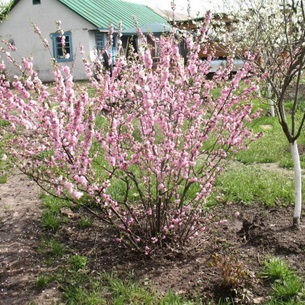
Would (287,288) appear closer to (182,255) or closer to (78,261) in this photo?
(182,255)

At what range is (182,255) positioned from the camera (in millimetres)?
3971

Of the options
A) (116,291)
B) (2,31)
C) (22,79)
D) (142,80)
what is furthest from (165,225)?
(2,31)

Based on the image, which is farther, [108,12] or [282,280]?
[108,12]

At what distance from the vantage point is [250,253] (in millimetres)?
3959

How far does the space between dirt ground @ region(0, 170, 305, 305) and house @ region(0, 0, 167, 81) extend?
1566 centimetres

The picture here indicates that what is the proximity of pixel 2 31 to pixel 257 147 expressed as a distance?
1830 centimetres

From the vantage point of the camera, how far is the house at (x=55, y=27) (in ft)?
64.5

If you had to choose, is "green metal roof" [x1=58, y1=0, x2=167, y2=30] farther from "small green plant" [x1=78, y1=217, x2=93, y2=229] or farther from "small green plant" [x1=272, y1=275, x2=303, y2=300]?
"small green plant" [x1=272, y1=275, x2=303, y2=300]

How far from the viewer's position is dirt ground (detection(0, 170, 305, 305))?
3527 mm

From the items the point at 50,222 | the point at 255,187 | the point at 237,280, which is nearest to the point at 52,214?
the point at 50,222

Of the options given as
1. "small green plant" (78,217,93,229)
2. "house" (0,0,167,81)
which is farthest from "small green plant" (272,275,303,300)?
"house" (0,0,167,81)

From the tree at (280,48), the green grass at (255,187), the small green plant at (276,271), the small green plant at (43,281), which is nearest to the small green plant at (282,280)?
the small green plant at (276,271)

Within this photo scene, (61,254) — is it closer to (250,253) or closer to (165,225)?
(165,225)

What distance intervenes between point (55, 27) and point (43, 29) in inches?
41.2
